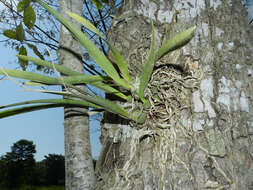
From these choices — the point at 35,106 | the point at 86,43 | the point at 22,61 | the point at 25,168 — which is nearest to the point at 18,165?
the point at 25,168

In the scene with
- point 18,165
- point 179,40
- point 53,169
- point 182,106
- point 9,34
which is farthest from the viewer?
point 53,169

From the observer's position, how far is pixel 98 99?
506 mm

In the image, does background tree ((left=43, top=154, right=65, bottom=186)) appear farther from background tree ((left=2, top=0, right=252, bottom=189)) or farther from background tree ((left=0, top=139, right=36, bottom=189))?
background tree ((left=2, top=0, right=252, bottom=189))

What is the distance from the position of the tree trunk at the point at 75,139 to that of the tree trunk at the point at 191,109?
0.20ft

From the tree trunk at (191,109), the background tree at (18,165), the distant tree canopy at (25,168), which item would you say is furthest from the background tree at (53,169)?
the tree trunk at (191,109)

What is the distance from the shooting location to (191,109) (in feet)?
1.76

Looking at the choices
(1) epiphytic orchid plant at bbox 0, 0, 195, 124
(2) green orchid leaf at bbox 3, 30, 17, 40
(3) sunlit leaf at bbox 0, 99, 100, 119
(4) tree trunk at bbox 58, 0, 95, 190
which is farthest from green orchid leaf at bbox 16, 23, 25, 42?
(3) sunlit leaf at bbox 0, 99, 100, 119

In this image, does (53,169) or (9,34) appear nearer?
(9,34)

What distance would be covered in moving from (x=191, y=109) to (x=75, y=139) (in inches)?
16.4

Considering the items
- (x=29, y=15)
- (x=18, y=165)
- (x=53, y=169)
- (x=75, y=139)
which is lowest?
(x=53, y=169)

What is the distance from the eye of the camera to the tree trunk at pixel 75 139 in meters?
0.67

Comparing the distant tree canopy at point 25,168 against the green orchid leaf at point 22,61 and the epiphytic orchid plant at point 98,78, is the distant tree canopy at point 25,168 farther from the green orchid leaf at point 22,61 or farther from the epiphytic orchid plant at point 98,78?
the epiphytic orchid plant at point 98,78

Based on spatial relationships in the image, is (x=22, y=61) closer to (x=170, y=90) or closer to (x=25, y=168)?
(x=170, y=90)

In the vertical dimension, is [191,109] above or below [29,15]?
below
